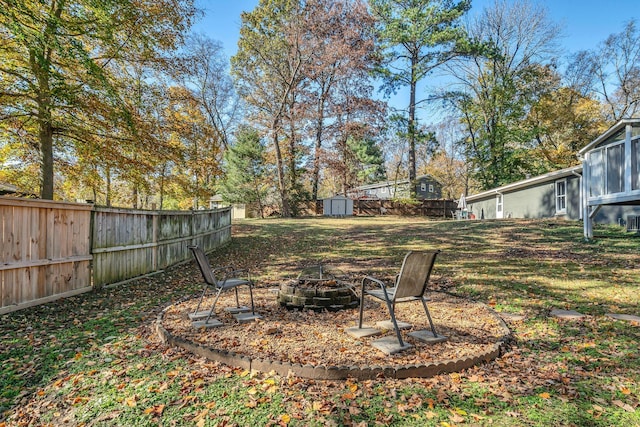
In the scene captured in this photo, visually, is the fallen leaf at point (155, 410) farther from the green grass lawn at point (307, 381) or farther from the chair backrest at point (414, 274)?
the chair backrest at point (414, 274)

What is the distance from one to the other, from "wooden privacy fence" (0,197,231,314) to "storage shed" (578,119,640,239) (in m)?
11.2

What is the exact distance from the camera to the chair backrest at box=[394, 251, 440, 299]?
3943 millimetres

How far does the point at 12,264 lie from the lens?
214 inches

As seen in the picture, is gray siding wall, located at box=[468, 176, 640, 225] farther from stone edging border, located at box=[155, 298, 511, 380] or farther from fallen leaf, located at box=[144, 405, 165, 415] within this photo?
fallen leaf, located at box=[144, 405, 165, 415]

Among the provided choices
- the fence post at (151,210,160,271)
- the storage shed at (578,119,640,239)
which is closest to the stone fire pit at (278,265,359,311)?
the fence post at (151,210,160,271)

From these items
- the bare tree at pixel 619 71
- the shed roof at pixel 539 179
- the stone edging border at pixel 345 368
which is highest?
the bare tree at pixel 619 71

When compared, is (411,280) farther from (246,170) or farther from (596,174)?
(246,170)

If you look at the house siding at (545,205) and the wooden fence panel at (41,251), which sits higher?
the house siding at (545,205)

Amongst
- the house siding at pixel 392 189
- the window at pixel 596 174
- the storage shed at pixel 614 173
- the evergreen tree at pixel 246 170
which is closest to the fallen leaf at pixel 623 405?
the storage shed at pixel 614 173

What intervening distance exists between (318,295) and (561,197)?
17.2 metres

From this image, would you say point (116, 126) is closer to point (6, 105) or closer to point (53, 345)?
point (6, 105)

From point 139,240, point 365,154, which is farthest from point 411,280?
point 365,154

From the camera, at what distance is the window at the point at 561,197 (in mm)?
17562

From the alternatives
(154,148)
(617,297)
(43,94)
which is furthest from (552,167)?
(43,94)
